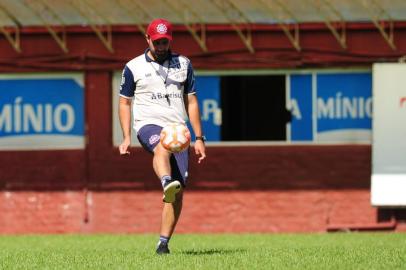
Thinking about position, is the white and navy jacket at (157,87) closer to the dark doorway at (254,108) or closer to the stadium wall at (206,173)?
the stadium wall at (206,173)

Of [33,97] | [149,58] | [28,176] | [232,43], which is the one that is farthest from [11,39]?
[149,58]

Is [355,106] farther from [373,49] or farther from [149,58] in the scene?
[149,58]

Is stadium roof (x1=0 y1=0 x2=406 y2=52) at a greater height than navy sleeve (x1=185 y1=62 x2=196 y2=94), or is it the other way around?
stadium roof (x1=0 y1=0 x2=406 y2=52)

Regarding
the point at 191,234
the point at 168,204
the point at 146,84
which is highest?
the point at 146,84

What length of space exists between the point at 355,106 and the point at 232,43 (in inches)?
96.9

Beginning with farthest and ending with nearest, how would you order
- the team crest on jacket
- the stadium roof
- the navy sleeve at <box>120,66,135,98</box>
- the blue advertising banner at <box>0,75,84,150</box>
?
1. the blue advertising banner at <box>0,75,84,150</box>
2. the stadium roof
3. the navy sleeve at <box>120,66,135,98</box>
4. the team crest on jacket

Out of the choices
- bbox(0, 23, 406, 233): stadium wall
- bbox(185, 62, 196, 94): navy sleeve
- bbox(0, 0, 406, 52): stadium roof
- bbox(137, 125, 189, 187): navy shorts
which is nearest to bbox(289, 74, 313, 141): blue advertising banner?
bbox(0, 23, 406, 233): stadium wall

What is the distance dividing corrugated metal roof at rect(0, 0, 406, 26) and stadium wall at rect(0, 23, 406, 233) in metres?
0.22

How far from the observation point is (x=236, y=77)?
2220 cm

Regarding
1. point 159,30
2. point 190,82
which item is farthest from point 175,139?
point 159,30

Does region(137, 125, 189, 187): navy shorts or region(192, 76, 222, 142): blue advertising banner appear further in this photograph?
region(192, 76, 222, 142): blue advertising banner

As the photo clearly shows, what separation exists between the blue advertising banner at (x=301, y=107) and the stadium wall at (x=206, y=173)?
0.81 ft

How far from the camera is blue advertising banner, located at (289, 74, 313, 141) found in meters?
22.1

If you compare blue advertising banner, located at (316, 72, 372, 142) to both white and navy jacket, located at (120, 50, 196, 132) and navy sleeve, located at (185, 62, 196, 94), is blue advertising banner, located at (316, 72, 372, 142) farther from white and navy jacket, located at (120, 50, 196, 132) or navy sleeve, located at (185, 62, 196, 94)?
white and navy jacket, located at (120, 50, 196, 132)
